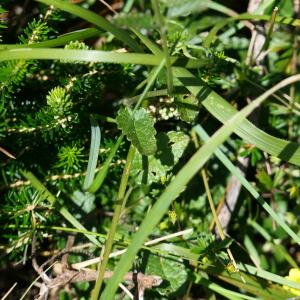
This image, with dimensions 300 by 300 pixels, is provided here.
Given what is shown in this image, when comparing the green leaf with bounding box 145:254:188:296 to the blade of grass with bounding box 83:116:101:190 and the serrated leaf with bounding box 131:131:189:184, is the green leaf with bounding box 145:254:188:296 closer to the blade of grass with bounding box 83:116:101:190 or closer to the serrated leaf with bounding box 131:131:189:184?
the serrated leaf with bounding box 131:131:189:184

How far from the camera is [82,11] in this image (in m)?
1.17

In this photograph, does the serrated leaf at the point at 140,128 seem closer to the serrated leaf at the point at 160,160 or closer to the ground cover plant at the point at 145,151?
the ground cover plant at the point at 145,151

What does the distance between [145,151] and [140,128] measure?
7 centimetres

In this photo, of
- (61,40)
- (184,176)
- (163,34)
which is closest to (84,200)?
(61,40)

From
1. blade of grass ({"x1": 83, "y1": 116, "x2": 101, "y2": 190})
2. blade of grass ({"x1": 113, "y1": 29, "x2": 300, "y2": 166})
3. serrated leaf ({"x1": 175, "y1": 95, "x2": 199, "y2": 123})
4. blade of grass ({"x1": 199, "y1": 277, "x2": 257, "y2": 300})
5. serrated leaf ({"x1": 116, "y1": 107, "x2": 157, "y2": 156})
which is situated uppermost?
blade of grass ({"x1": 113, "y1": 29, "x2": 300, "y2": 166})

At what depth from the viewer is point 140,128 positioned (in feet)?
4.32

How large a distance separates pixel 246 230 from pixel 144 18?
1.10 meters

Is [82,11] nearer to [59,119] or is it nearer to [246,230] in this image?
[59,119]

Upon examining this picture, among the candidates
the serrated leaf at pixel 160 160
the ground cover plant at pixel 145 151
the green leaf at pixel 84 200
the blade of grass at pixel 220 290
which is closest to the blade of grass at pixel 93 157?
the ground cover plant at pixel 145 151

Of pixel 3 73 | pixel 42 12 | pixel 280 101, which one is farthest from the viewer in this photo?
pixel 280 101

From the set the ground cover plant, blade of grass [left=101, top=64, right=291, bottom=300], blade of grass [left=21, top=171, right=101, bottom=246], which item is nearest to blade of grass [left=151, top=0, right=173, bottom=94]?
the ground cover plant

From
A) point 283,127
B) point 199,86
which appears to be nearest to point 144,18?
point 199,86

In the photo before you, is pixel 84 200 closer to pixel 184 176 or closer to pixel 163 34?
pixel 184 176

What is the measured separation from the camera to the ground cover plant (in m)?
1.26
